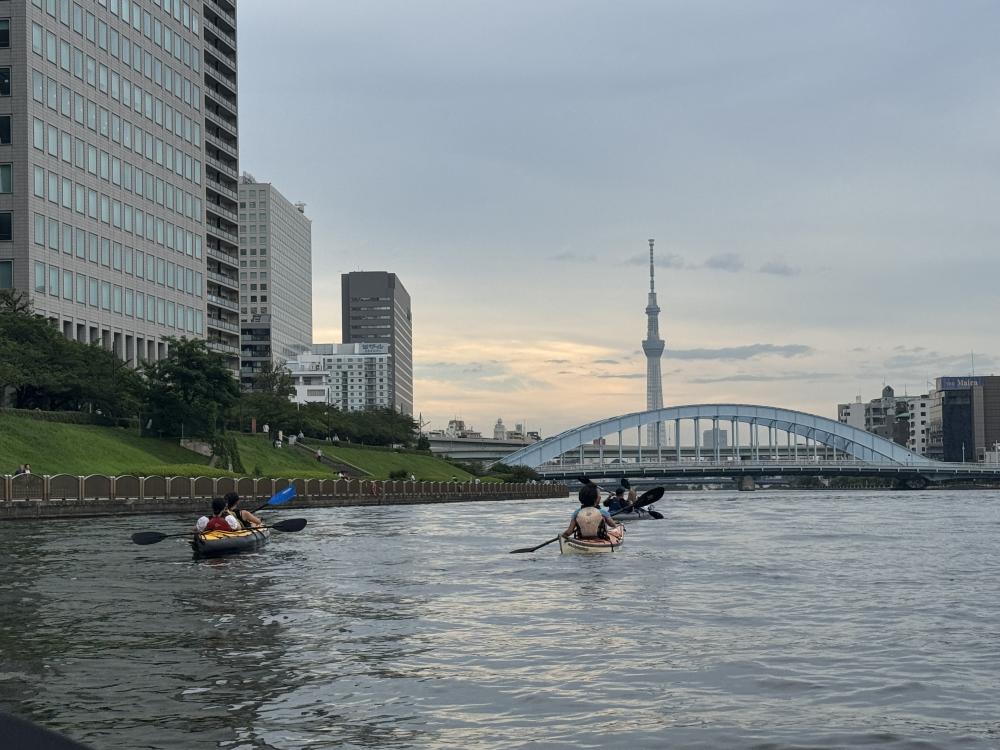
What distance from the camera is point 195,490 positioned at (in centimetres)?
6128

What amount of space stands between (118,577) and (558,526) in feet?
85.9

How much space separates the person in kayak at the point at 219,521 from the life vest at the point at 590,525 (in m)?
8.47

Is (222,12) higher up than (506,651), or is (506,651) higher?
(222,12)

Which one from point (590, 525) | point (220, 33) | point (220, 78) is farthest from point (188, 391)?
point (590, 525)

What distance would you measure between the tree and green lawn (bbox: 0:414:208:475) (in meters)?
2.87

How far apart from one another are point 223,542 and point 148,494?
29705 millimetres

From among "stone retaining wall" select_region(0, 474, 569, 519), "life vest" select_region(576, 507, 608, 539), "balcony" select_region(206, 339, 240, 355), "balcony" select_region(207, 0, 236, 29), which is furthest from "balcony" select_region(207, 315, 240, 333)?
"life vest" select_region(576, 507, 608, 539)

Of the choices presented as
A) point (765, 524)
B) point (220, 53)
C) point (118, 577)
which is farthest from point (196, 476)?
point (220, 53)

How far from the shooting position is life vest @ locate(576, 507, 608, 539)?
27641 millimetres

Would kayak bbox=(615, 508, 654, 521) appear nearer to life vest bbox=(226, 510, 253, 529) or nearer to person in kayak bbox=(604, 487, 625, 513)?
person in kayak bbox=(604, 487, 625, 513)

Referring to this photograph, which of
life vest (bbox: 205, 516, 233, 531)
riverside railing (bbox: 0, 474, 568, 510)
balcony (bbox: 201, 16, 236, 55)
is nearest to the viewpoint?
life vest (bbox: 205, 516, 233, 531)

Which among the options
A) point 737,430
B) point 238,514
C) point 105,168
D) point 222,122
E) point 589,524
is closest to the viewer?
point 589,524

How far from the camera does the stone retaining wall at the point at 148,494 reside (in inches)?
1914

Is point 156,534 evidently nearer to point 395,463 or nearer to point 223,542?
point 223,542
